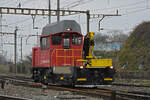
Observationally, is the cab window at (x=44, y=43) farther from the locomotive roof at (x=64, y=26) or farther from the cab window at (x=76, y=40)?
the cab window at (x=76, y=40)

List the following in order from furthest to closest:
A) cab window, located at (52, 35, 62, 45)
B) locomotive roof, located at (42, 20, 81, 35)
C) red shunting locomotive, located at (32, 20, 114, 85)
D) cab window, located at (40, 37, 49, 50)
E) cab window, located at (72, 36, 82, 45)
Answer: cab window, located at (40, 37, 49, 50)
cab window, located at (72, 36, 82, 45)
locomotive roof, located at (42, 20, 81, 35)
cab window, located at (52, 35, 62, 45)
red shunting locomotive, located at (32, 20, 114, 85)

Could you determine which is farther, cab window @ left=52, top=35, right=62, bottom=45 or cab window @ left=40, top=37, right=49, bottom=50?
cab window @ left=40, top=37, right=49, bottom=50

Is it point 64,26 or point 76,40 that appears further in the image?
point 76,40

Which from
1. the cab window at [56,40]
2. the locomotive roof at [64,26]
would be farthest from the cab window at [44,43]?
the cab window at [56,40]

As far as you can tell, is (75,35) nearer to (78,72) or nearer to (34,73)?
(78,72)

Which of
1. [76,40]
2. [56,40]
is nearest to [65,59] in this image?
[56,40]

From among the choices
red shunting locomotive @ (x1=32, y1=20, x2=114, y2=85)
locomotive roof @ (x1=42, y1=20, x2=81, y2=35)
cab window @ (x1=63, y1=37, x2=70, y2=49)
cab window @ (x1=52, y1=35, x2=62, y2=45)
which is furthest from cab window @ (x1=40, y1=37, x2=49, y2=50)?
cab window @ (x1=63, y1=37, x2=70, y2=49)

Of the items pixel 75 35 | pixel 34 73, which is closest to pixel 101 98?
pixel 75 35

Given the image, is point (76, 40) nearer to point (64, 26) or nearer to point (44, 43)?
point (64, 26)

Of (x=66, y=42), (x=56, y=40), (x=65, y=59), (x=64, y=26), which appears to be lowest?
(x=65, y=59)

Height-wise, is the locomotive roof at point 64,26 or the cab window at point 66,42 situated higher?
the locomotive roof at point 64,26

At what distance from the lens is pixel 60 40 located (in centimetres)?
2092

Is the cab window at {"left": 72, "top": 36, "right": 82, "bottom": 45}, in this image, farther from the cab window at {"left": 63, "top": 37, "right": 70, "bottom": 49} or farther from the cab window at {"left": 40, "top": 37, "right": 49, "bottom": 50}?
the cab window at {"left": 40, "top": 37, "right": 49, "bottom": 50}

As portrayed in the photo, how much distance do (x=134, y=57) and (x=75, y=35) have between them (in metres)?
23.3
